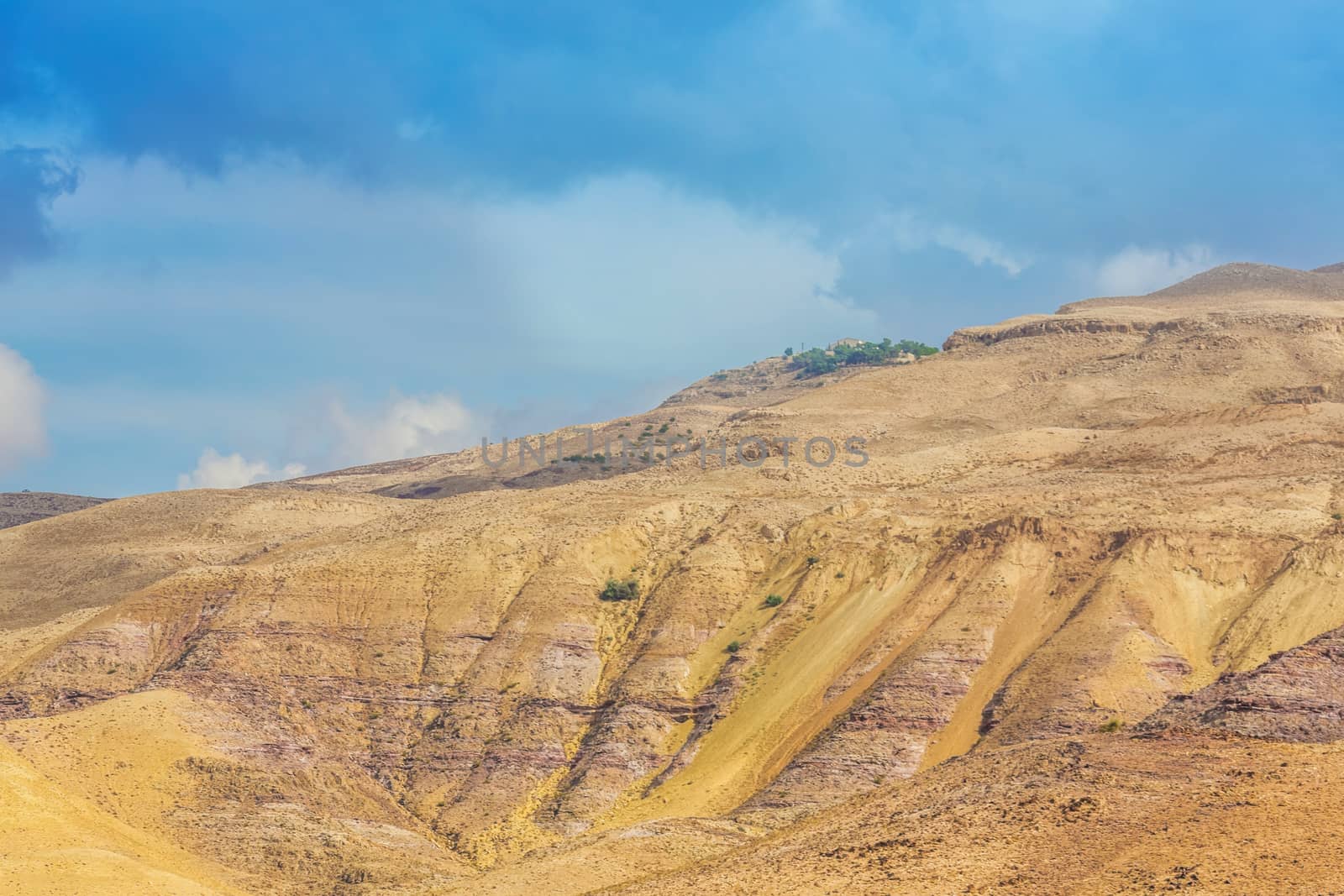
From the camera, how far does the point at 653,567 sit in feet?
270

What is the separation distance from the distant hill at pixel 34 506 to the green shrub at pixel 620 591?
9118cm

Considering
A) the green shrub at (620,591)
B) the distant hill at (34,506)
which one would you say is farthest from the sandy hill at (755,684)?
the distant hill at (34,506)

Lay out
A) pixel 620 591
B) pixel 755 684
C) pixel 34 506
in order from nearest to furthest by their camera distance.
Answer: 1. pixel 755 684
2. pixel 620 591
3. pixel 34 506

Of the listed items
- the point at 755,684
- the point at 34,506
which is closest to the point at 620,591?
the point at 755,684

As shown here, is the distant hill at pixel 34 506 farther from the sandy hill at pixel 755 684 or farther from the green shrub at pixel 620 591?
the green shrub at pixel 620 591

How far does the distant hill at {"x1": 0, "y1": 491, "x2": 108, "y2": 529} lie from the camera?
156 meters

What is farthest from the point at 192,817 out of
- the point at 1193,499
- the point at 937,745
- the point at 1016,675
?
the point at 1193,499

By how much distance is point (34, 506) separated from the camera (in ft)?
526

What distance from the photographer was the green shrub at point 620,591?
78.6 metres

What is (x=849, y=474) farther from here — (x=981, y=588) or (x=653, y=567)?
(x=981, y=588)

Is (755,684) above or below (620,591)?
below

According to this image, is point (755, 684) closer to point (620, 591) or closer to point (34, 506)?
point (620, 591)

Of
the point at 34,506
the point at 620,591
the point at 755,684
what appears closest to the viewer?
the point at 755,684

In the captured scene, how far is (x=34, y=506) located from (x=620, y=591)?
101281 mm
